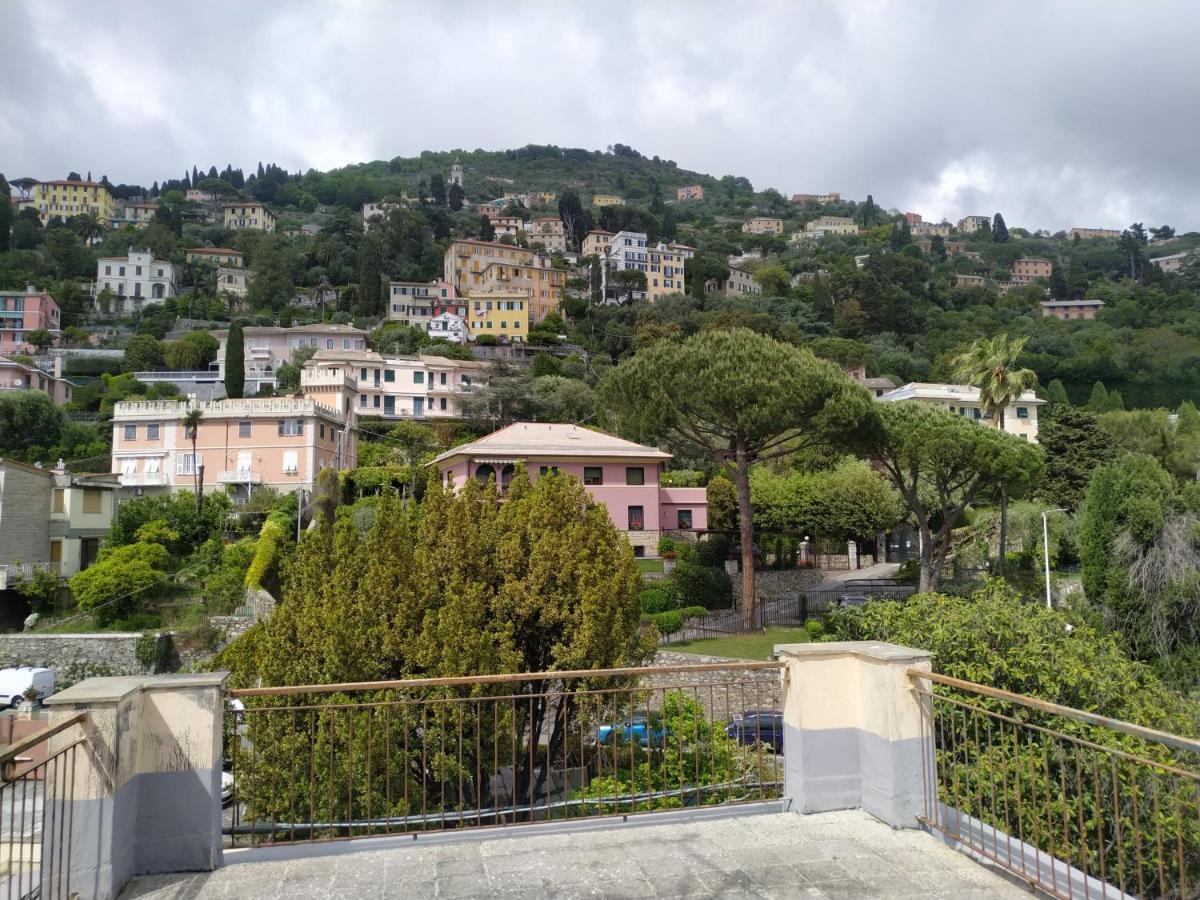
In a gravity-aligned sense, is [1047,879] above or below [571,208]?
below

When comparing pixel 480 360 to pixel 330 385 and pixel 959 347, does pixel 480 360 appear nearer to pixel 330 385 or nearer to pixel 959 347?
pixel 330 385

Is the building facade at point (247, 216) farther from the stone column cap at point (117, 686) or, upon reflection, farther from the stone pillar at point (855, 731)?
Answer: the stone pillar at point (855, 731)

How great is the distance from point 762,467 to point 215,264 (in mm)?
94923

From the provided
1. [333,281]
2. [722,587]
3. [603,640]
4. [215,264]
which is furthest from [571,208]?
[603,640]

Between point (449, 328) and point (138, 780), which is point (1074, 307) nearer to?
point (449, 328)

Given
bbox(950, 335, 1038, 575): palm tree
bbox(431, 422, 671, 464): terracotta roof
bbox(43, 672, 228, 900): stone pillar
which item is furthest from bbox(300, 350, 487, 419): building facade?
bbox(43, 672, 228, 900): stone pillar

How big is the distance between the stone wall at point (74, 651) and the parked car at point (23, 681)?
2169 millimetres

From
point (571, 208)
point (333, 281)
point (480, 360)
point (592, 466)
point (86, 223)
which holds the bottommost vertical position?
point (592, 466)

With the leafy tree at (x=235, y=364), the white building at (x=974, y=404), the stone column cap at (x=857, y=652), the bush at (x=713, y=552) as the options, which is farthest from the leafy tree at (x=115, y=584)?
the white building at (x=974, y=404)

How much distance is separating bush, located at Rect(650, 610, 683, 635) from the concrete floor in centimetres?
2129

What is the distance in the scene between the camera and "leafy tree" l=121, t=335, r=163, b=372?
3014 inches

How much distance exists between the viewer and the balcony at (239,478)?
148 feet

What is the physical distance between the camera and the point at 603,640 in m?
11.1

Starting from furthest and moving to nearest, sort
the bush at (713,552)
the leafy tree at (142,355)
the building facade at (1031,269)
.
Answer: the building facade at (1031,269) < the leafy tree at (142,355) < the bush at (713,552)
